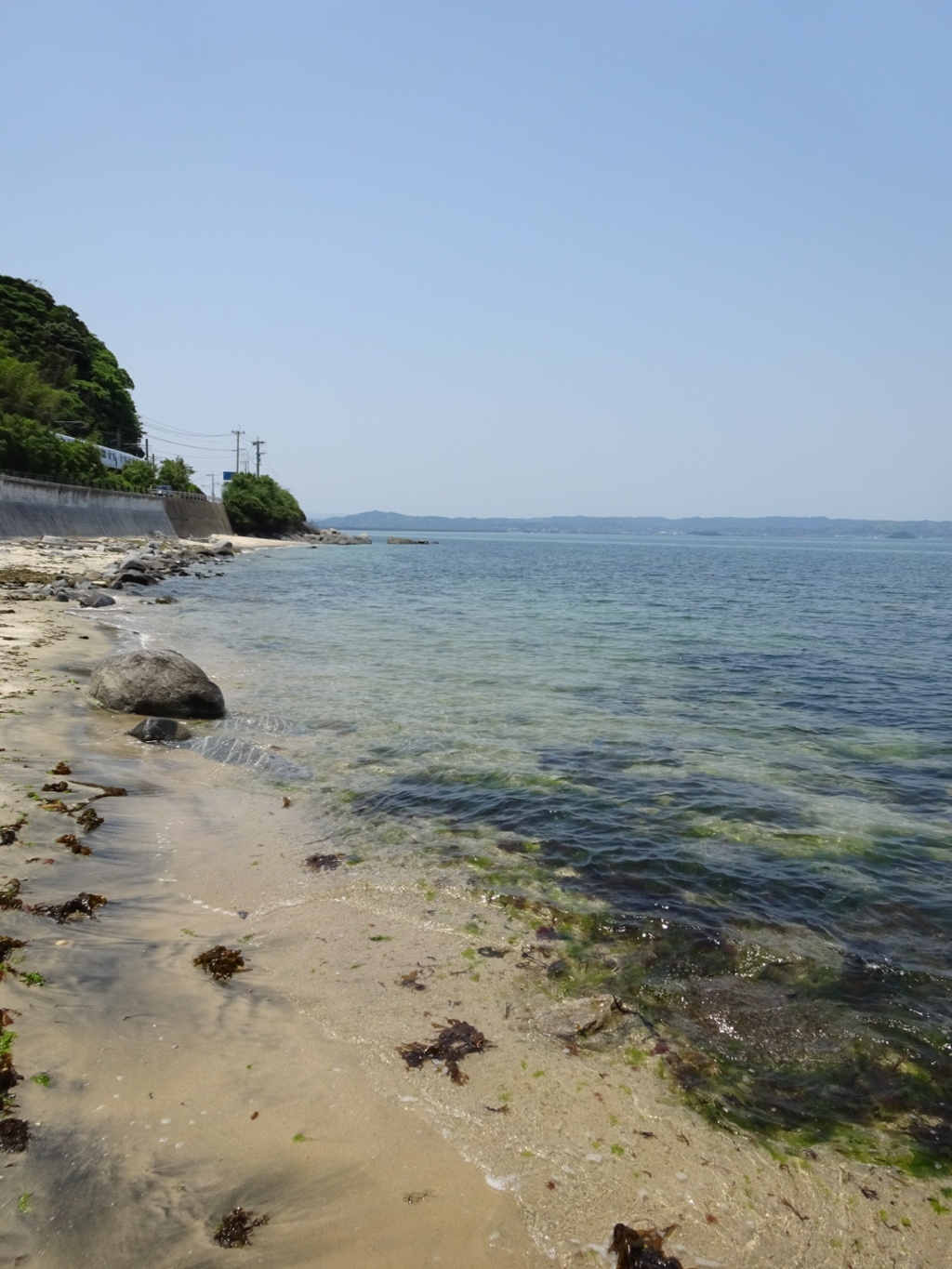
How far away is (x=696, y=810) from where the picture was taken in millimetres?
8961

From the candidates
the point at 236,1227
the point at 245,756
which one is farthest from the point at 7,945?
the point at 245,756

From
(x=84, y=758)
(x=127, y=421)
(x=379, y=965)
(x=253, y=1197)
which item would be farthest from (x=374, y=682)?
(x=127, y=421)

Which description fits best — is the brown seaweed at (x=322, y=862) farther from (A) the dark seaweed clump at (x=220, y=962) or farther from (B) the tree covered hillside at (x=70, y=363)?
(B) the tree covered hillside at (x=70, y=363)

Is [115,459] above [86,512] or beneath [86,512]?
above

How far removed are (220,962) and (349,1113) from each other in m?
1.69

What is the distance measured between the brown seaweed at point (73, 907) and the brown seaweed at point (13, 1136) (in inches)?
85.2

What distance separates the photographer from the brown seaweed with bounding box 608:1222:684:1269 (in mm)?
3227

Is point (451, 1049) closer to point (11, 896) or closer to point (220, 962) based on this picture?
point (220, 962)

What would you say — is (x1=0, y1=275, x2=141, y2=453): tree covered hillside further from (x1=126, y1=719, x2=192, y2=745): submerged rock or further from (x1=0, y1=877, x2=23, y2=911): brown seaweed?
(x1=0, y1=877, x2=23, y2=911): brown seaweed

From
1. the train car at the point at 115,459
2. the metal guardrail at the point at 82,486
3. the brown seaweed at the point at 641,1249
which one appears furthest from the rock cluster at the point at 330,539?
the brown seaweed at the point at 641,1249

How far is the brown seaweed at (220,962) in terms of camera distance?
5.15 m

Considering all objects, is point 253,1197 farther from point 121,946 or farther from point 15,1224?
point 121,946

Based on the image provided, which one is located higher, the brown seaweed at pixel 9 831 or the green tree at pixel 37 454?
the green tree at pixel 37 454

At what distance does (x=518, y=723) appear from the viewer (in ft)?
42.3
